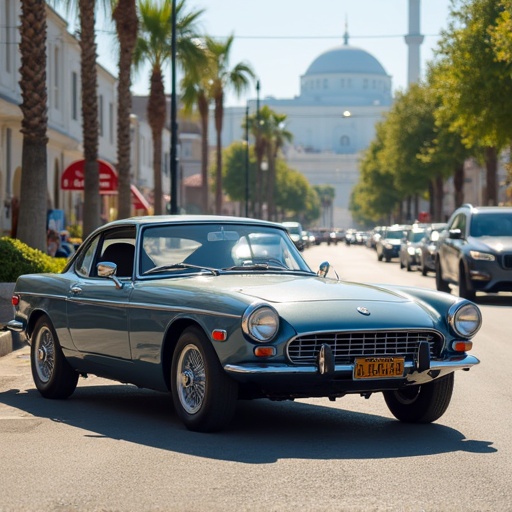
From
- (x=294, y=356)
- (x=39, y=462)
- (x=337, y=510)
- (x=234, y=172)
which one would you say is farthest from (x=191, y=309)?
(x=234, y=172)

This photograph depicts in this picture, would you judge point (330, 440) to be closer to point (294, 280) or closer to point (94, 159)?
point (294, 280)

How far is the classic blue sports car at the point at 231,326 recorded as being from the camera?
8336 millimetres

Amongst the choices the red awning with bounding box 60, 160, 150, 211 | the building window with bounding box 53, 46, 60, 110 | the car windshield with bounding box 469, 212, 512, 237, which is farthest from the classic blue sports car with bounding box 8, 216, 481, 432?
the building window with bounding box 53, 46, 60, 110

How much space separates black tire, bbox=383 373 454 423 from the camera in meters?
9.09

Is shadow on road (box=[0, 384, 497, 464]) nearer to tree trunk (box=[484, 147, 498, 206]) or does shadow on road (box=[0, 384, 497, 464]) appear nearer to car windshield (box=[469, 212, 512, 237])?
car windshield (box=[469, 212, 512, 237])

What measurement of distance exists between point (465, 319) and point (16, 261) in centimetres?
943

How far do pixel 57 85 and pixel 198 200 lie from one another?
8207 centimetres

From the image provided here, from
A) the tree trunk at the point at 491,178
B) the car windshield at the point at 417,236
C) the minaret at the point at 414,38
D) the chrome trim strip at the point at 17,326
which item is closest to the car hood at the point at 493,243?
the chrome trim strip at the point at 17,326

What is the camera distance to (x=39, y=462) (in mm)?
7711

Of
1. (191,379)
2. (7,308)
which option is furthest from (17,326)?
(7,308)

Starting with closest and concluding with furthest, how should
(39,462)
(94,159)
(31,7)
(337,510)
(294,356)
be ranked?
1. (337,510)
2. (39,462)
3. (294,356)
4. (31,7)
5. (94,159)

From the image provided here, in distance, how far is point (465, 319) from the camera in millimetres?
9062

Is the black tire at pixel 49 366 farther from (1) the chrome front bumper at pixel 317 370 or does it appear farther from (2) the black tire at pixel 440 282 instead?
(2) the black tire at pixel 440 282

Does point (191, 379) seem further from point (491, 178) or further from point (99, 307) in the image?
point (491, 178)
